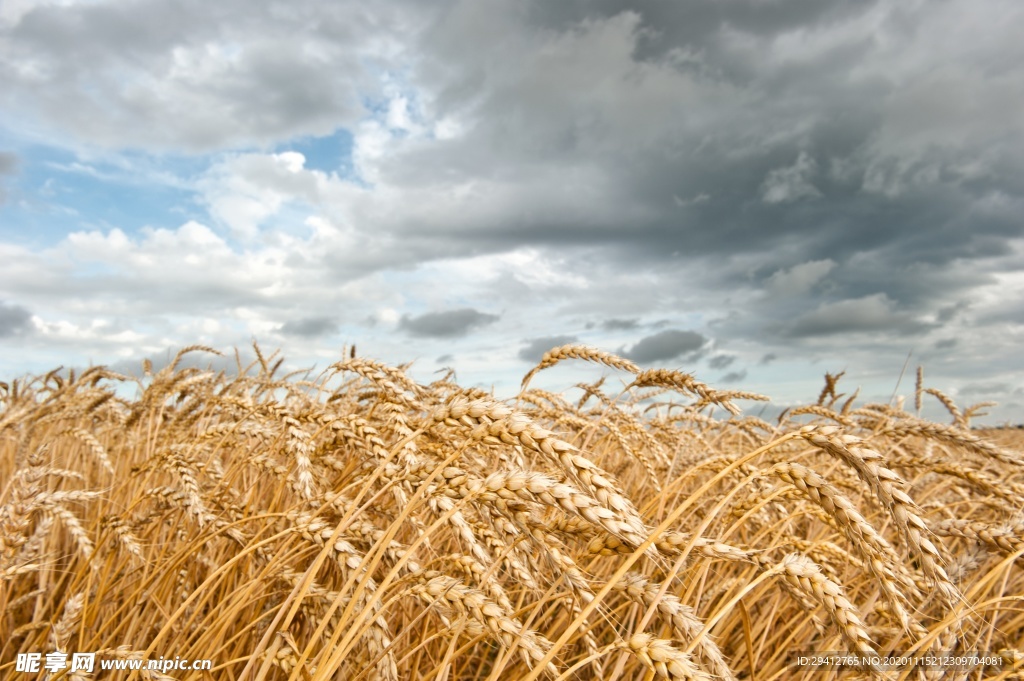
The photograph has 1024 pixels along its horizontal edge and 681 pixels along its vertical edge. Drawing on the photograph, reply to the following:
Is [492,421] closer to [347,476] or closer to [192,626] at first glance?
[347,476]

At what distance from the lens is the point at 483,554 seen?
1911 mm

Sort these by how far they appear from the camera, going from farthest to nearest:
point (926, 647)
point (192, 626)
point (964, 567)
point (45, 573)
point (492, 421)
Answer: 1. point (45, 573)
2. point (192, 626)
3. point (964, 567)
4. point (926, 647)
5. point (492, 421)

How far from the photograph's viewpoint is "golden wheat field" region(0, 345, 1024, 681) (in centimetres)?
159

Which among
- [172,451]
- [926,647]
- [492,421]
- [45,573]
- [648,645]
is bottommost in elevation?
[45,573]

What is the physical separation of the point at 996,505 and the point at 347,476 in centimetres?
331

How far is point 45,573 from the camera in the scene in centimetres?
346

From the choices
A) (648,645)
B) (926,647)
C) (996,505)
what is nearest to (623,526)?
(648,645)

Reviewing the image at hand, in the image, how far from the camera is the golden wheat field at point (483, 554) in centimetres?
159

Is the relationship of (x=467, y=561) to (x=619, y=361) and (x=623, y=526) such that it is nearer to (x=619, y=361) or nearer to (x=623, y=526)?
(x=623, y=526)

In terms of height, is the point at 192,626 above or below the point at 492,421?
below

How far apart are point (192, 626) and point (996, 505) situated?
392cm

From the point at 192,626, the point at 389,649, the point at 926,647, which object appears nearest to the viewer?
the point at 389,649

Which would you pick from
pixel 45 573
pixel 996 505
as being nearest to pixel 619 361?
pixel 996 505

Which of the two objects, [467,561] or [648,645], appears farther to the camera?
[467,561]
